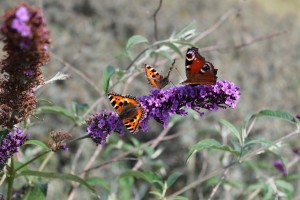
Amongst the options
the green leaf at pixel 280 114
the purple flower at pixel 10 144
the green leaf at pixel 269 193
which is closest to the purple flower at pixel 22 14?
the purple flower at pixel 10 144

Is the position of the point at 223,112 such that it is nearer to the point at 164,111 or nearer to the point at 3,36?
the point at 164,111

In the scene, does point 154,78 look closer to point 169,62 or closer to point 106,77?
point 106,77

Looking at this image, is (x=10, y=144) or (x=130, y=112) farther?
(x=130, y=112)

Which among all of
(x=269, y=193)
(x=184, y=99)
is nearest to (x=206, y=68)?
(x=184, y=99)

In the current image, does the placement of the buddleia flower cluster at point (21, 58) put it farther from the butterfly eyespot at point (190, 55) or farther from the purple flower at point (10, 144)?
the butterfly eyespot at point (190, 55)

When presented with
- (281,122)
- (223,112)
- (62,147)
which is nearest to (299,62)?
(281,122)

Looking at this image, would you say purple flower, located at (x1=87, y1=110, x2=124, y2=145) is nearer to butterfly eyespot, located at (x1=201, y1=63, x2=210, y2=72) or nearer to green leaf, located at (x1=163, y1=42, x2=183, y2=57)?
butterfly eyespot, located at (x1=201, y1=63, x2=210, y2=72)
